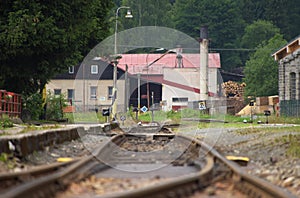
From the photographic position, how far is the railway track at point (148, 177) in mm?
6070

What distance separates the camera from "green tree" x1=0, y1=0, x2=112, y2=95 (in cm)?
2503

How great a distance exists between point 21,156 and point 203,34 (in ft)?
187

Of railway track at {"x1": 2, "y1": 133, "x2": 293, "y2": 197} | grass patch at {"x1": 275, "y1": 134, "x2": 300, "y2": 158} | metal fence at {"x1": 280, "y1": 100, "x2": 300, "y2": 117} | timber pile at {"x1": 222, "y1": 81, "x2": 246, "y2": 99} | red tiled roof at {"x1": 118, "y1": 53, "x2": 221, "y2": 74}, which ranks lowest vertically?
railway track at {"x1": 2, "y1": 133, "x2": 293, "y2": 197}

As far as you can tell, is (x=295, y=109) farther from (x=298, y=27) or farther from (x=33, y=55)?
(x=298, y=27)

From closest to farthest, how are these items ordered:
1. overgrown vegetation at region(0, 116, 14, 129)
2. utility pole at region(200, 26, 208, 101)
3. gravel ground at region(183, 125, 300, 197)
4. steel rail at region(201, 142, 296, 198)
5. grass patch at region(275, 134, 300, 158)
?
1. steel rail at region(201, 142, 296, 198)
2. gravel ground at region(183, 125, 300, 197)
3. grass patch at region(275, 134, 300, 158)
4. overgrown vegetation at region(0, 116, 14, 129)
5. utility pole at region(200, 26, 208, 101)

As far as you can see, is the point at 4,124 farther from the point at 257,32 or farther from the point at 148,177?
the point at 257,32

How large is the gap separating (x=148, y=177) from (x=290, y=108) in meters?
32.0

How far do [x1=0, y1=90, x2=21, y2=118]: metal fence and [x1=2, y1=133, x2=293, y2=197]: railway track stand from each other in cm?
1226

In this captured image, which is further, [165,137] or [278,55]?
[278,55]

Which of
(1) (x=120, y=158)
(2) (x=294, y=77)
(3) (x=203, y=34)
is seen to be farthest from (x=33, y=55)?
(3) (x=203, y=34)

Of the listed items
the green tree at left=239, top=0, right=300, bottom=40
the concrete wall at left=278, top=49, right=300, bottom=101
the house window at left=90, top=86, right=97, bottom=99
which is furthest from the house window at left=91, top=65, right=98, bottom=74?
the green tree at left=239, top=0, right=300, bottom=40

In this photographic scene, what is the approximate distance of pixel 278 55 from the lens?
4359cm

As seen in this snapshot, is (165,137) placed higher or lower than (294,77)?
lower

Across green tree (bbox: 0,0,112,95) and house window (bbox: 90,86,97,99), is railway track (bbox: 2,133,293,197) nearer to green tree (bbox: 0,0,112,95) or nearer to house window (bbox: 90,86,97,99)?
green tree (bbox: 0,0,112,95)
